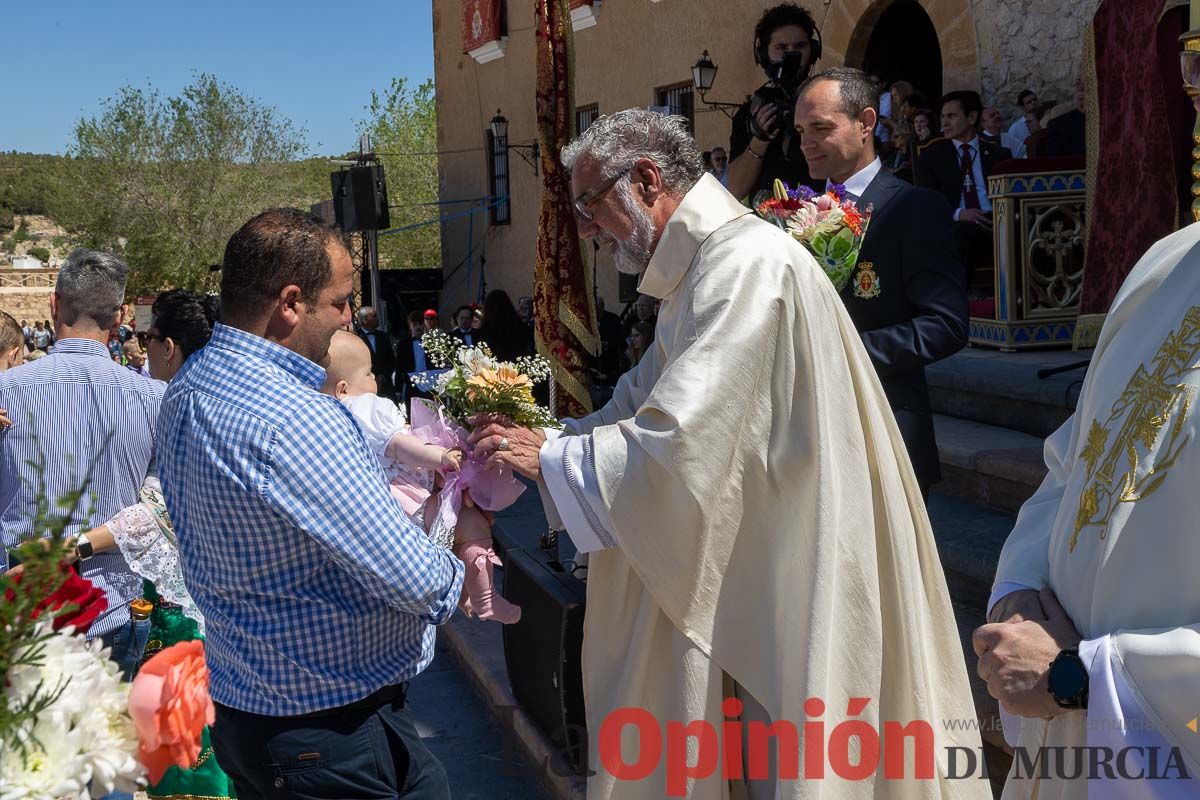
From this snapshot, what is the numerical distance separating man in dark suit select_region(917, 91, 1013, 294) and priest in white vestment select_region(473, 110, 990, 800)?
18.8 feet

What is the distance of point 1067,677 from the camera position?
1.62 meters

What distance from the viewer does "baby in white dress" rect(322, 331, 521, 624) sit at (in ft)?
9.86

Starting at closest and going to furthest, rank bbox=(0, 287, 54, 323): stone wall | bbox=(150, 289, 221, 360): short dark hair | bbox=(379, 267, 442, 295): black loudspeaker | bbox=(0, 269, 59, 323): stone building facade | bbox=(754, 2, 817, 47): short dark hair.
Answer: bbox=(150, 289, 221, 360): short dark hair < bbox=(754, 2, 817, 47): short dark hair < bbox=(379, 267, 442, 295): black loudspeaker < bbox=(0, 269, 59, 323): stone building facade < bbox=(0, 287, 54, 323): stone wall

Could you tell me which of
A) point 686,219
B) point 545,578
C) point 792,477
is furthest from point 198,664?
point 545,578

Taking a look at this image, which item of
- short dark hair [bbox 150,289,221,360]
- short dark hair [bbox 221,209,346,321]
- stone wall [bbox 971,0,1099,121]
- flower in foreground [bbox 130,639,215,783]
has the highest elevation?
stone wall [bbox 971,0,1099,121]

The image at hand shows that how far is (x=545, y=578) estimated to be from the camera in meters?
3.78

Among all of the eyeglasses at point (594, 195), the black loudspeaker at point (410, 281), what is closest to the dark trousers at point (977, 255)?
the eyeglasses at point (594, 195)

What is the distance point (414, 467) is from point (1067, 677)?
7.41 feet

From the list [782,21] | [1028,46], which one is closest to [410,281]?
[1028,46]

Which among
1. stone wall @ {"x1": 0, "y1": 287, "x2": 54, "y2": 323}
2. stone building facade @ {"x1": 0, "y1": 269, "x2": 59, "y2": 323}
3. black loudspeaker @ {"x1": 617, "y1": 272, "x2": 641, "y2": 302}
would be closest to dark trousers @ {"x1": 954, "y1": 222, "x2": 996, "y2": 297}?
black loudspeaker @ {"x1": 617, "y1": 272, "x2": 641, "y2": 302}

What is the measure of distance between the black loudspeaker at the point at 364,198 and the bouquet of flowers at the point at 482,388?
12488 mm

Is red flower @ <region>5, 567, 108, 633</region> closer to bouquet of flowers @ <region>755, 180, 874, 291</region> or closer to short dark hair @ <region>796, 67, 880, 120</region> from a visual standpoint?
bouquet of flowers @ <region>755, 180, 874, 291</region>

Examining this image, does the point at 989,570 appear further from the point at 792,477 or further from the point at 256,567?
the point at 256,567

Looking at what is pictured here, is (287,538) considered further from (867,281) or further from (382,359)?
(382,359)
